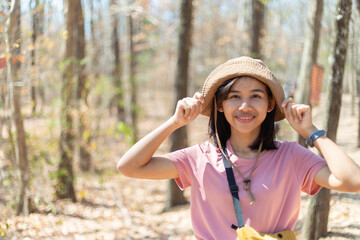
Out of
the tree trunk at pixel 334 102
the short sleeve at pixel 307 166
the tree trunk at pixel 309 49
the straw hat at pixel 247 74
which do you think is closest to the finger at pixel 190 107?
the straw hat at pixel 247 74

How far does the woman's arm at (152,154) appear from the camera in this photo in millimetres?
1821

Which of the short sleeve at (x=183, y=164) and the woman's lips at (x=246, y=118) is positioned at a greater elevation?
the woman's lips at (x=246, y=118)

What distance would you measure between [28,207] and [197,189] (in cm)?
514

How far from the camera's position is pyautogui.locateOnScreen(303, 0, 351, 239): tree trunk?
136 inches

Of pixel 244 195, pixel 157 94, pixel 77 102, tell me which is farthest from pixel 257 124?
pixel 157 94

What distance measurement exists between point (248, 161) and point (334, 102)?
2272 mm

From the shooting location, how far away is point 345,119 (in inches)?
645

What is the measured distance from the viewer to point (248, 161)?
5.90ft

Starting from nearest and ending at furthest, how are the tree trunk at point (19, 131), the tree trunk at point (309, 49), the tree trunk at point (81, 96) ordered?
the tree trunk at point (19, 131)
the tree trunk at point (309, 49)
the tree trunk at point (81, 96)

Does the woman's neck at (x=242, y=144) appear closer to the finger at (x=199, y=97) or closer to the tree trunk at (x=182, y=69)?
the finger at (x=199, y=97)

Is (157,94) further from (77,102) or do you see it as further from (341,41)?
(341,41)

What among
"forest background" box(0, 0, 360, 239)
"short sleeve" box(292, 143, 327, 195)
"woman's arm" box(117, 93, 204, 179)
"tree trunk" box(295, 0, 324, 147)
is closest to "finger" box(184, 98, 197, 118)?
"woman's arm" box(117, 93, 204, 179)

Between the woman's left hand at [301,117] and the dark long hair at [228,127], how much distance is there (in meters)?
0.15

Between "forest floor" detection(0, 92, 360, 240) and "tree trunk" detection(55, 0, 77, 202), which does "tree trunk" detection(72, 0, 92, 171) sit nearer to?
"tree trunk" detection(55, 0, 77, 202)
